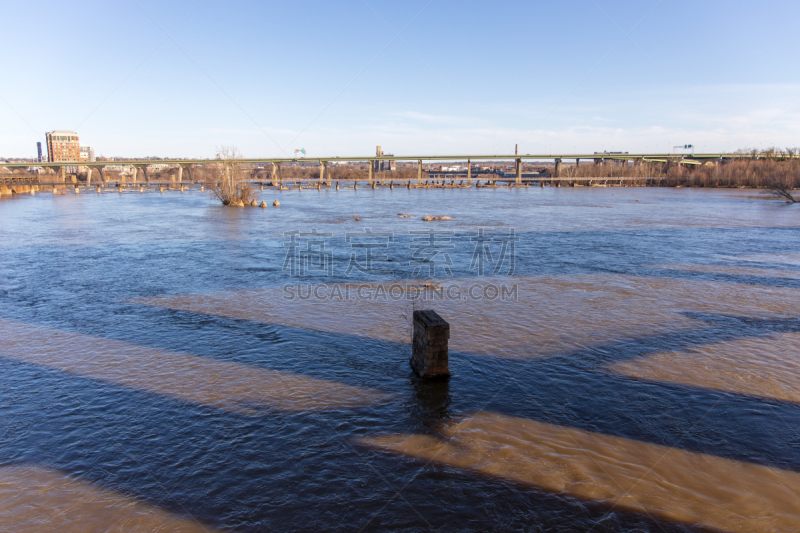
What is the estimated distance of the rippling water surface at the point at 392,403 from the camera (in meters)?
5.61

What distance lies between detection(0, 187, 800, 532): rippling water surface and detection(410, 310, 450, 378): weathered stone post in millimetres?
275

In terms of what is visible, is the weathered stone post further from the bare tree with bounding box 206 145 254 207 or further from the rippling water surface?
the bare tree with bounding box 206 145 254 207

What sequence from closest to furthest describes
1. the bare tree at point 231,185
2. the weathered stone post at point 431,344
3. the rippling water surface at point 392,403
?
the rippling water surface at point 392,403, the weathered stone post at point 431,344, the bare tree at point 231,185

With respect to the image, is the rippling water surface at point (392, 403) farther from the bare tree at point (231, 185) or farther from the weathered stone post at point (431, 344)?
the bare tree at point (231, 185)

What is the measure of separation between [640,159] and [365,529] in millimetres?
171342

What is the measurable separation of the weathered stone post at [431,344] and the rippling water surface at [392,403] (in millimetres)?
275

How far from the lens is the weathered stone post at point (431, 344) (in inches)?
330

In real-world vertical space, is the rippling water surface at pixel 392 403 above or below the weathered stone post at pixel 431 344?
below

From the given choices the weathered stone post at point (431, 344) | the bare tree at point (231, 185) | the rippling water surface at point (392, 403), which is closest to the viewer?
the rippling water surface at point (392, 403)

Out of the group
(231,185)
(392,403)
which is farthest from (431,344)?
(231,185)

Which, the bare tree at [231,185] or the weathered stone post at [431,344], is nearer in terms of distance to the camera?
the weathered stone post at [431,344]

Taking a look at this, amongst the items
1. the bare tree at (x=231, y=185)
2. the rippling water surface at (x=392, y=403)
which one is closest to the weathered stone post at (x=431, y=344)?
the rippling water surface at (x=392, y=403)

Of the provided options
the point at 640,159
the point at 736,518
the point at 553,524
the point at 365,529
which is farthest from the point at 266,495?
the point at 640,159

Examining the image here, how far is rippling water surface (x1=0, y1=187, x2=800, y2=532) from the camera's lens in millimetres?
5613
